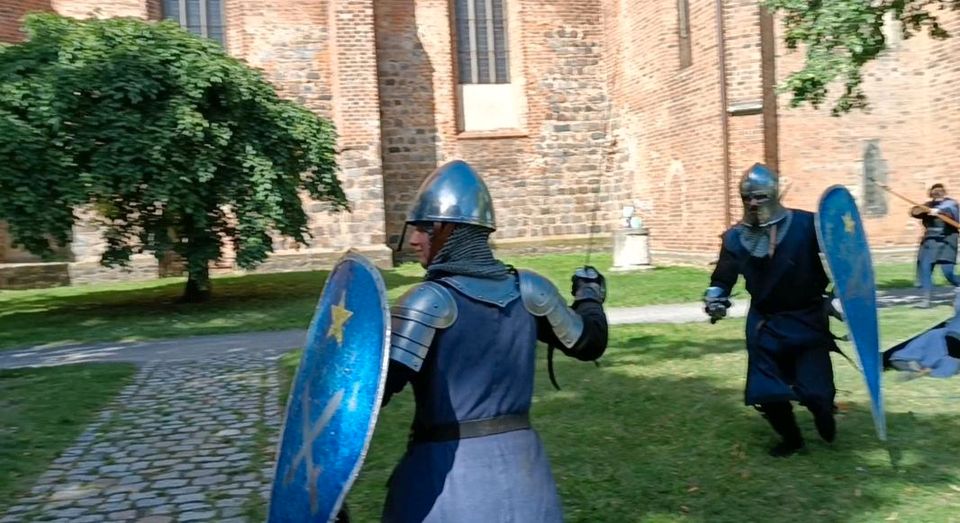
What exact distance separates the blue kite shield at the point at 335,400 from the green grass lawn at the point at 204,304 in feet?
27.7

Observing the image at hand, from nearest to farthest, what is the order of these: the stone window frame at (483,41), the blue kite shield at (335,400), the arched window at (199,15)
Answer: the blue kite shield at (335,400), the arched window at (199,15), the stone window frame at (483,41)

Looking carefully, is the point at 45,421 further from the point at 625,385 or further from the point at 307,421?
the point at 307,421

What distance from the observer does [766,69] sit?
14398mm

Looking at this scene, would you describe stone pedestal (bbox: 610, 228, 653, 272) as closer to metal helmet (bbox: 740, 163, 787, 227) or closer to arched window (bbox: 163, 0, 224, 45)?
arched window (bbox: 163, 0, 224, 45)

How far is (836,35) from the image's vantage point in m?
8.89

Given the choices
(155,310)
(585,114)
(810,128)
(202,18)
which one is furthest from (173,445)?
(585,114)

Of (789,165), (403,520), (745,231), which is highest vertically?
(789,165)

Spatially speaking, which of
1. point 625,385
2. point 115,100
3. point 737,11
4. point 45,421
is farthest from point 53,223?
point 737,11

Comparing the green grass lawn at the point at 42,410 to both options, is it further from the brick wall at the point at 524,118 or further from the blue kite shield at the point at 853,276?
the brick wall at the point at 524,118

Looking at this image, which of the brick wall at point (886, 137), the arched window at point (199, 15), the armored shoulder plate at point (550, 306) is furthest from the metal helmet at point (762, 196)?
the arched window at point (199, 15)

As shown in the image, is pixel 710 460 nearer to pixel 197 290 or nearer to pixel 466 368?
pixel 466 368

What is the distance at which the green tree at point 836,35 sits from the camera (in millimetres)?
8727

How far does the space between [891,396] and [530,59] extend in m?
15.1

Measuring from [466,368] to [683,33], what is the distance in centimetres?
1547
